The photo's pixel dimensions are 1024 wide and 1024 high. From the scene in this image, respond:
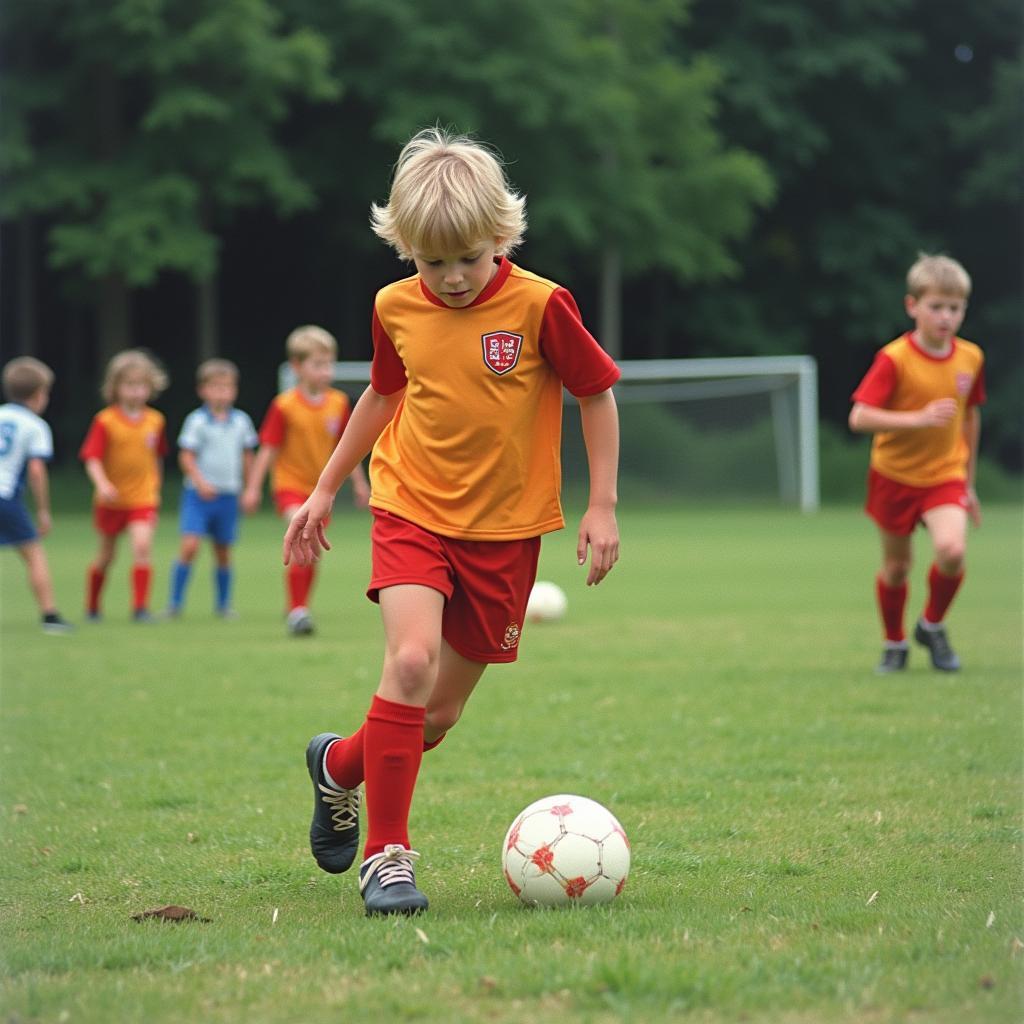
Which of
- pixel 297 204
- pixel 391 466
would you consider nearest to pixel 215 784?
pixel 391 466

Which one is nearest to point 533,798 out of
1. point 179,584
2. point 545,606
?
point 545,606

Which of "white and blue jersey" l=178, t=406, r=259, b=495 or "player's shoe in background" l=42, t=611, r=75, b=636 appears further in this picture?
"white and blue jersey" l=178, t=406, r=259, b=495

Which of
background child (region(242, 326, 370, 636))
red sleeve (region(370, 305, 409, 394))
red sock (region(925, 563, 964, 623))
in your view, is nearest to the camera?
red sleeve (region(370, 305, 409, 394))

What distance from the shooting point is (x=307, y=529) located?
14.8 feet

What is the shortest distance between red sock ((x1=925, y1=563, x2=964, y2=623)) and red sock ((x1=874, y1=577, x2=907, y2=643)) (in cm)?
14

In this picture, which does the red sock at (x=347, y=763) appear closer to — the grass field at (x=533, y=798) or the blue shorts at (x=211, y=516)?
the grass field at (x=533, y=798)

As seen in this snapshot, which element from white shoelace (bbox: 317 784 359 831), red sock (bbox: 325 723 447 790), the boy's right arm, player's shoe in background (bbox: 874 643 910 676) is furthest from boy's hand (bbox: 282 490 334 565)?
player's shoe in background (bbox: 874 643 910 676)

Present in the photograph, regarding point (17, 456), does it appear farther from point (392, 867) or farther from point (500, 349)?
point (392, 867)

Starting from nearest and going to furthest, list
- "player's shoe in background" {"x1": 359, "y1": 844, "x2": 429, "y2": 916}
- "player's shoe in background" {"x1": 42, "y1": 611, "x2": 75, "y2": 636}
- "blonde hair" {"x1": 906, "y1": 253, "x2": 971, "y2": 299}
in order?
"player's shoe in background" {"x1": 359, "y1": 844, "x2": 429, "y2": 916} < "blonde hair" {"x1": 906, "y1": 253, "x2": 971, "y2": 299} < "player's shoe in background" {"x1": 42, "y1": 611, "x2": 75, "y2": 636}

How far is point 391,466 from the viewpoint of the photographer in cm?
444

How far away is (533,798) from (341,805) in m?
1.24

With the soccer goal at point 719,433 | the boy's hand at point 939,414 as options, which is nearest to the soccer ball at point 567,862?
the boy's hand at point 939,414

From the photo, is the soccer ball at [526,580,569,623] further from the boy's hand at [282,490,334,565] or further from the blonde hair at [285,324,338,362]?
the boy's hand at [282,490,334,565]

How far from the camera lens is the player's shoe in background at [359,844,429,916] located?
3.96 meters
